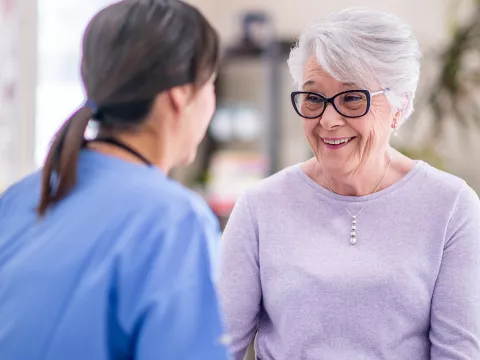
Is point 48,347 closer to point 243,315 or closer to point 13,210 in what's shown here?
point 13,210

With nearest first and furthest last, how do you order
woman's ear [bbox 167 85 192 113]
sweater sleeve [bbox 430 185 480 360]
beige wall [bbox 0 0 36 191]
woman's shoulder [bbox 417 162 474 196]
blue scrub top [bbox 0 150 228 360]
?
blue scrub top [bbox 0 150 228 360] → woman's ear [bbox 167 85 192 113] → sweater sleeve [bbox 430 185 480 360] → woman's shoulder [bbox 417 162 474 196] → beige wall [bbox 0 0 36 191]

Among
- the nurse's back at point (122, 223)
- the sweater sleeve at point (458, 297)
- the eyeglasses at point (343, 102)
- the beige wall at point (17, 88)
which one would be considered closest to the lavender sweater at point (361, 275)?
the sweater sleeve at point (458, 297)

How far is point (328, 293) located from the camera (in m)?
1.55

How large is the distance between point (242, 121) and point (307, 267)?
406 centimetres

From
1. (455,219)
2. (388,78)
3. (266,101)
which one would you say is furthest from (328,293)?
(266,101)

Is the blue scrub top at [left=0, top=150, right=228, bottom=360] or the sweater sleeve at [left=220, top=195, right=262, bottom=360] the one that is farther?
the sweater sleeve at [left=220, top=195, right=262, bottom=360]

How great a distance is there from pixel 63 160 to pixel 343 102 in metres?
0.74

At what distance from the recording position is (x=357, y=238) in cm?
160

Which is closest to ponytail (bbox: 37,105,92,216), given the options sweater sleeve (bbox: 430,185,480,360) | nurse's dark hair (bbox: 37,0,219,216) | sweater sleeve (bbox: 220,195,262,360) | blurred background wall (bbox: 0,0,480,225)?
nurse's dark hair (bbox: 37,0,219,216)

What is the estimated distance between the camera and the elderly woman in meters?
1.54

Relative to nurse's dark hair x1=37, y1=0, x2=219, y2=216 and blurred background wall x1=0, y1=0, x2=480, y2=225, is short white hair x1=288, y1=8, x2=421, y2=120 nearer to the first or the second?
nurse's dark hair x1=37, y1=0, x2=219, y2=216

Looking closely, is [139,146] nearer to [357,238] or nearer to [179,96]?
[179,96]

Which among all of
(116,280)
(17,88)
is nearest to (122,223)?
(116,280)

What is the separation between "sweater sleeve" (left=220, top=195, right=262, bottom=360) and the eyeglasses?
30cm
